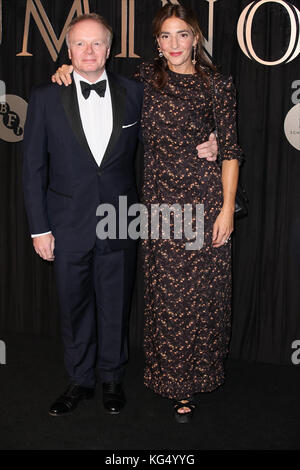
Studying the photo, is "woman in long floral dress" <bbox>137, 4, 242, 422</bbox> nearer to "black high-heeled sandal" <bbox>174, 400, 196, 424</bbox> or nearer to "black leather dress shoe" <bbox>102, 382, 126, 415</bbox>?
"black high-heeled sandal" <bbox>174, 400, 196, 424</bbox>

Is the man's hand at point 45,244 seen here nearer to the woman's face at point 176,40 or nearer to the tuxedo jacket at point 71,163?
the tuxedo jacket at point 71,163

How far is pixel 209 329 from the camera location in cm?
272

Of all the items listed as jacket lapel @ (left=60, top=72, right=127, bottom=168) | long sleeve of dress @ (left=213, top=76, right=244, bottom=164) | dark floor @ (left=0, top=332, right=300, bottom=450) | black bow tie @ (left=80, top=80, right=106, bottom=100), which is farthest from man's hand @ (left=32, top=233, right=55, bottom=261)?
long sleeve of dress @ (left=213, top=76, right=244, bottom=164)

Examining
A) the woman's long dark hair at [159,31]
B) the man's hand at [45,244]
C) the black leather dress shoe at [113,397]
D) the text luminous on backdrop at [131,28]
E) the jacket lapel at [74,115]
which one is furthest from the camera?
the text luminous on backdrop at [131,28]

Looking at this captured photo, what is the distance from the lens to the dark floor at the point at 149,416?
98.7 inches

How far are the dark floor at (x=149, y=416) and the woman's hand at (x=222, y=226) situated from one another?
0.87m

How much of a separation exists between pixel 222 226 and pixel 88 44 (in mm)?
1009

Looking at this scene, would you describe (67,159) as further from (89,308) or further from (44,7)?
(44,7)

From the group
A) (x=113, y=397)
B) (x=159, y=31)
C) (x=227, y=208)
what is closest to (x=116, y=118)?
(x=159, y=31)

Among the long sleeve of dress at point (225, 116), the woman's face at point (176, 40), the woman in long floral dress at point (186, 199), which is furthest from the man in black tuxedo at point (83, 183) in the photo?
the long sleeve of dress at point (225, 116)

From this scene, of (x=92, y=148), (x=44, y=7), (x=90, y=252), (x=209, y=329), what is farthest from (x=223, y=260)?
(x=44, y=7)

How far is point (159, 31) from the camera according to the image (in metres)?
2.50

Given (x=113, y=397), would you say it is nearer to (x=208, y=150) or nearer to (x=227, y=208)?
(x=227, y=208)

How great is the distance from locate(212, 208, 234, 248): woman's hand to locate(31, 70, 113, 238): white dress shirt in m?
0.62
